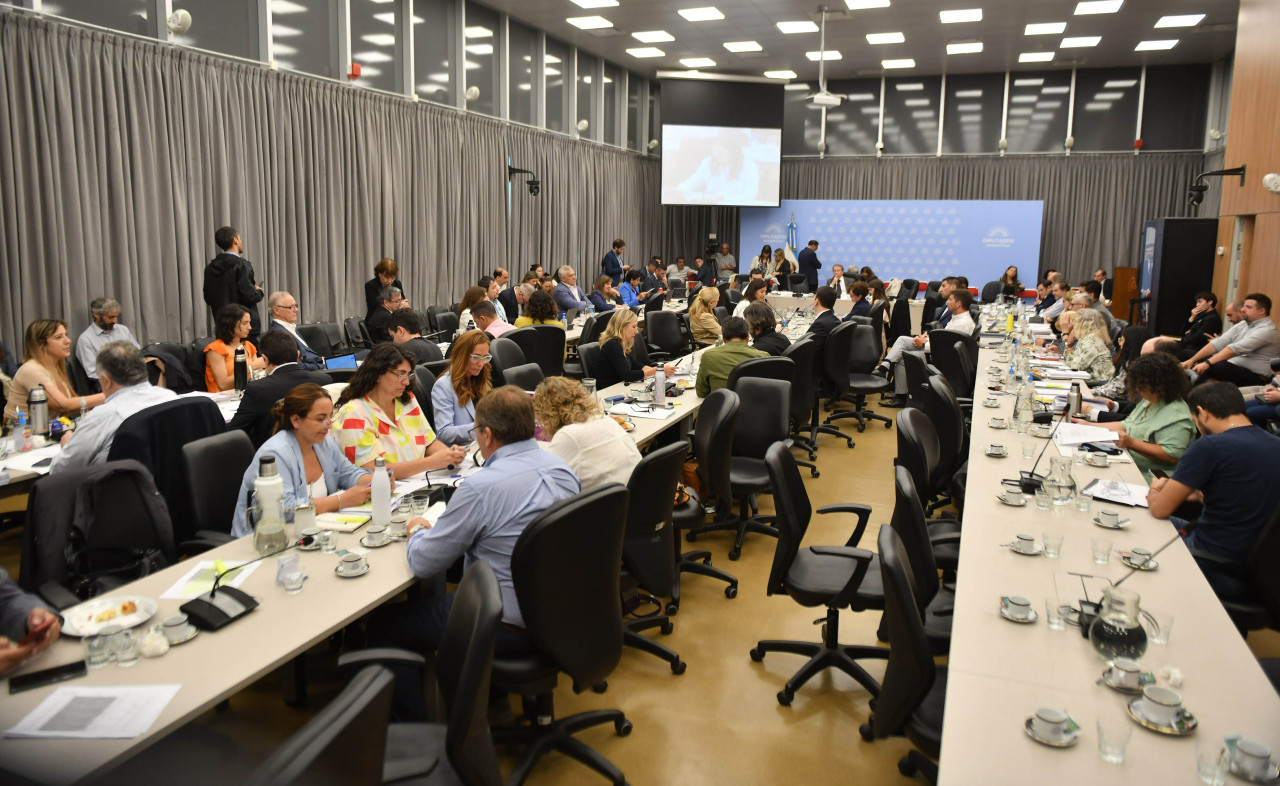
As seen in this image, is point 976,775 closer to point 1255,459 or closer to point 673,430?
point 1255,459

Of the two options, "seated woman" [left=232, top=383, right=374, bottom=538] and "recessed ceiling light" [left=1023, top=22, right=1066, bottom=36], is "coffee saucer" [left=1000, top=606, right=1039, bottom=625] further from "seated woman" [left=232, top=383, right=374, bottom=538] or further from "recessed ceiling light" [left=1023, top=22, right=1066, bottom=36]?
"recessed ceiling light" [left=1023, top=22, right=1066, bottom=36]

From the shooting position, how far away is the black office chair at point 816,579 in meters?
3.15

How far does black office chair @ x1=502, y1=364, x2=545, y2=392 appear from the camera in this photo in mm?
5148

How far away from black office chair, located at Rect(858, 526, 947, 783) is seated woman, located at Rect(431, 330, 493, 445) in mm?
2501

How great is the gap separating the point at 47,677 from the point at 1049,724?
7.30 ft

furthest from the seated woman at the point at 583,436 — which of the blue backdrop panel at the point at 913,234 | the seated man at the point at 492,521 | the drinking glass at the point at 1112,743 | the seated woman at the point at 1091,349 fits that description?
the blue backdrop panel at the point at 913,234

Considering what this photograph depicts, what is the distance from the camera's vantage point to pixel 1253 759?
63.9 inches

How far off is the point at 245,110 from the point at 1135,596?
790 centimetres

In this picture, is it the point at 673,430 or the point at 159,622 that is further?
the point at 673,430

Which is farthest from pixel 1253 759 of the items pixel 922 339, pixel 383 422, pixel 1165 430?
pixel 922 339

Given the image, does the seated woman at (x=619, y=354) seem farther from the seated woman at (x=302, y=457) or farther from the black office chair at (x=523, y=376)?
the seated woman at (x=302, y=457)

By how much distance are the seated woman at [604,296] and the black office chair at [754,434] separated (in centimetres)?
588

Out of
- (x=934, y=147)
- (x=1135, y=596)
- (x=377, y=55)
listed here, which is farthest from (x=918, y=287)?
(x=1135, y=596)

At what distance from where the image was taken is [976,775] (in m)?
1.67
